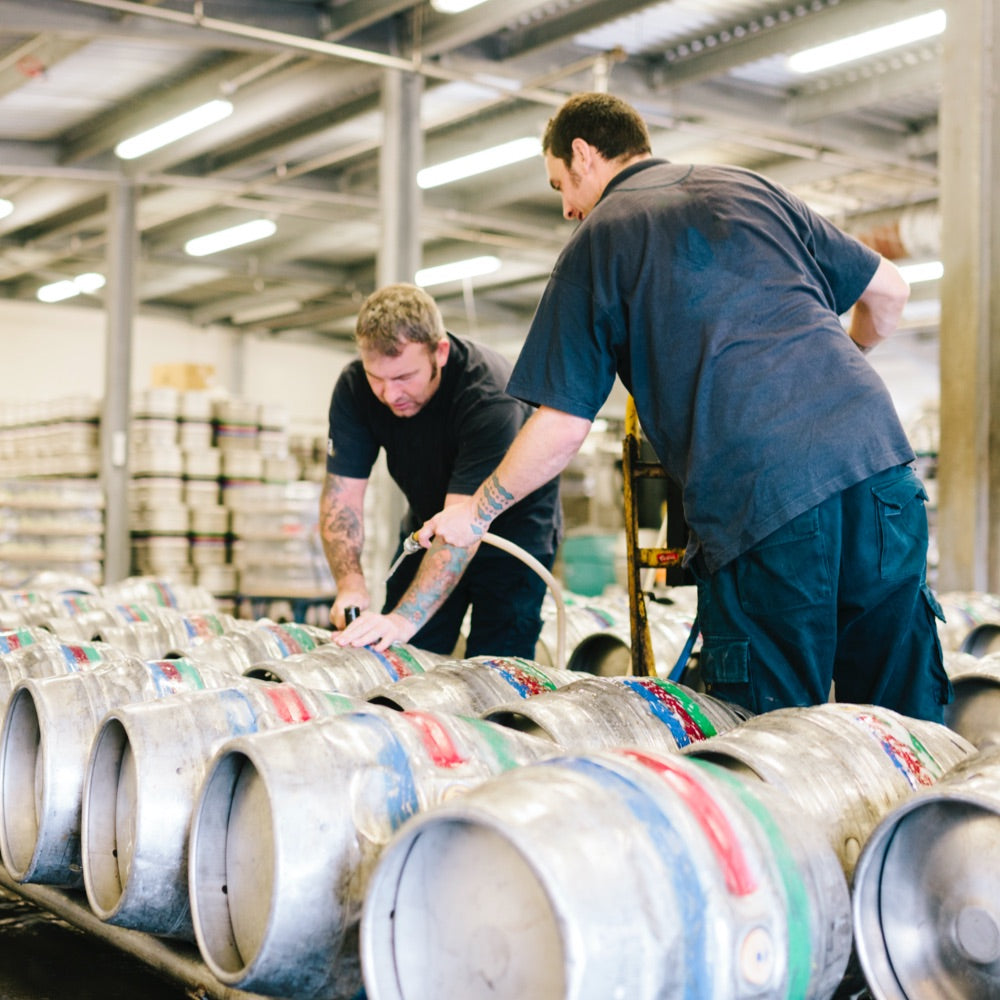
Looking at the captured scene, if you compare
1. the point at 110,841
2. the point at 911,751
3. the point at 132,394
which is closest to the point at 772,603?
the point at 911,751

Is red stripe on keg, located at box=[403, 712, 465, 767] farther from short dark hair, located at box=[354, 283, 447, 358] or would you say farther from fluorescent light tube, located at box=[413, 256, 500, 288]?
fluorescent light tube, located at box=[413, 256, 500, 288]

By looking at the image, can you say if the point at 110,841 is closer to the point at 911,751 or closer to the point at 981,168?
the point at 911,751

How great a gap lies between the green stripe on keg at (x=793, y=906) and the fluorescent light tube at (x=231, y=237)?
14.3 metres

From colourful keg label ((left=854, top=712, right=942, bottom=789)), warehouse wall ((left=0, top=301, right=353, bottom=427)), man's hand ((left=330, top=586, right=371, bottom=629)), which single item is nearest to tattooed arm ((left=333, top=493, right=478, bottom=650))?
man's hand ((left=330, top=586, right=371, bottom=629))

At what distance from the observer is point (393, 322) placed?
11.3 feet

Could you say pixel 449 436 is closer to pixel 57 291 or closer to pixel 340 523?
pixel 340 523

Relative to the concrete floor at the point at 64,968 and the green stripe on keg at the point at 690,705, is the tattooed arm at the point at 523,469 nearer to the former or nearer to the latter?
the green stripe on keg at the point at 690,705

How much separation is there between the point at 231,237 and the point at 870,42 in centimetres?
921

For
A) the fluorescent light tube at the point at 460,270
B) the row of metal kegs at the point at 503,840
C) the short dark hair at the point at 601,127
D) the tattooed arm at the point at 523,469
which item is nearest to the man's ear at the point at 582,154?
the short dark hair at the point at 601,127

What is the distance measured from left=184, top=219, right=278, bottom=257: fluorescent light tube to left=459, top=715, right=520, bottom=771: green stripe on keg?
545 inches

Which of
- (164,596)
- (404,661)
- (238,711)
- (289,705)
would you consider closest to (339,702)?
(289,705)

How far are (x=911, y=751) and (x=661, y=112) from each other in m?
8.89

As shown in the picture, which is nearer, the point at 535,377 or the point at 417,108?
the point at 535,377

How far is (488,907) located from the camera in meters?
1.45
